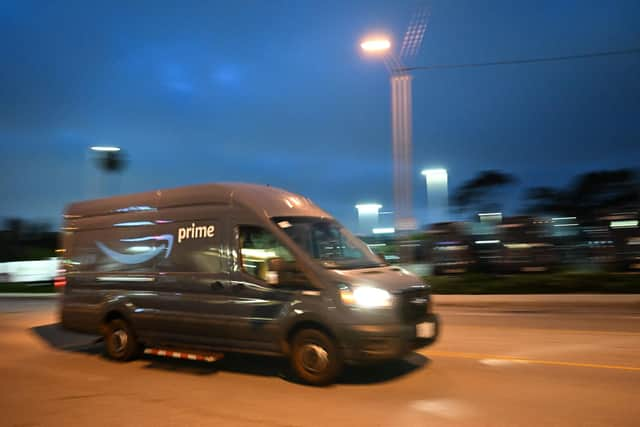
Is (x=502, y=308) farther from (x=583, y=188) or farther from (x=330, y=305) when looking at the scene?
(x=583, y=188)

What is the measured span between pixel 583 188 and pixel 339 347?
3653 centimetres

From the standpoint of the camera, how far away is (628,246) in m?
20.8

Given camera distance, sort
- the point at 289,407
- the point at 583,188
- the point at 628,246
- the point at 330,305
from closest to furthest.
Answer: the point at 289,407 → the point at 330,305 → the point at 628,246 → the point at 583,188

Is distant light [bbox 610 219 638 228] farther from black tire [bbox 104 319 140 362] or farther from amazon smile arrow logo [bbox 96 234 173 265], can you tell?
black tire [bbox 104 319 140 362]

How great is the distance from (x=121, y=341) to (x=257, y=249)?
2884mm

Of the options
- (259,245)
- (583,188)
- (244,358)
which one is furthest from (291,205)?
(583,188)

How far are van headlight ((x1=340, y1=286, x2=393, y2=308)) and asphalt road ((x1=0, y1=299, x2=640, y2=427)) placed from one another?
989 millimetres

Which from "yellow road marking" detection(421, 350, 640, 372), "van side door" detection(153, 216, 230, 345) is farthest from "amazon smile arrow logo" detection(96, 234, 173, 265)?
"yellow road marking" detection(421, 350, 640, 372)

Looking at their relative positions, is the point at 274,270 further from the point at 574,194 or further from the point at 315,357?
the point at 574,194

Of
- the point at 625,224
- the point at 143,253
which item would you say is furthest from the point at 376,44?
the point at 625,224

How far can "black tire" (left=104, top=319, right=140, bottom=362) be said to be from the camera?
833 centimetres

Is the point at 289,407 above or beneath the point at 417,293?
beneath

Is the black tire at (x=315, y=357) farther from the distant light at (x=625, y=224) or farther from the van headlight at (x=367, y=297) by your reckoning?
the distant light at (x=625, y=224)

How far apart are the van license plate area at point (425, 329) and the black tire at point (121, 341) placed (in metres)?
4.27
